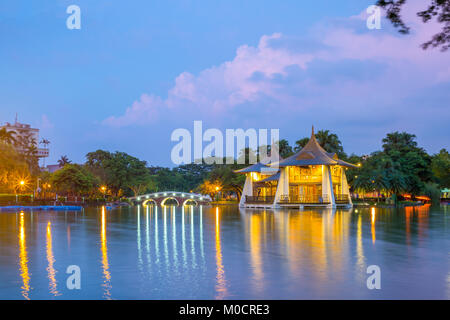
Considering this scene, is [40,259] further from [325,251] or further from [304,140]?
[304,140]

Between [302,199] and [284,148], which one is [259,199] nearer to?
[302,199]

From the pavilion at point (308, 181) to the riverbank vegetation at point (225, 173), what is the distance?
20.9 feet

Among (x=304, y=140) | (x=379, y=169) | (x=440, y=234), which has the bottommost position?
(x=440, y=234)

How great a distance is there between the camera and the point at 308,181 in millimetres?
51719

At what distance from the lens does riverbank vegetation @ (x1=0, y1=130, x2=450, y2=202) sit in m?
57.1

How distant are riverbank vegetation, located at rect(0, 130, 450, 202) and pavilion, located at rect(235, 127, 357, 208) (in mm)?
6362

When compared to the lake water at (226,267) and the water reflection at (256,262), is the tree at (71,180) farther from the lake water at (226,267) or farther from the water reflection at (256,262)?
the water reflection at (256,262)

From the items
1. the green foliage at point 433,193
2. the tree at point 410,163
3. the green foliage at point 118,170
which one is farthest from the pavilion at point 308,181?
the green foliage at point 118,170

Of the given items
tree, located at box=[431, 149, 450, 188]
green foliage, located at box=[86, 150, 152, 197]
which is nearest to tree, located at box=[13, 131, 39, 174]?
green foliage, located at box=[86, 150, 152, 197]

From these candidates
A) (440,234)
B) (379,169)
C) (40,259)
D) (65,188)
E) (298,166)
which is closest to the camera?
(40,259)

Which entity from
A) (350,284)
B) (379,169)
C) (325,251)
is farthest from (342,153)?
(350,284)

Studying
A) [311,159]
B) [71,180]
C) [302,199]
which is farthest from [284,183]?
[71,180]
